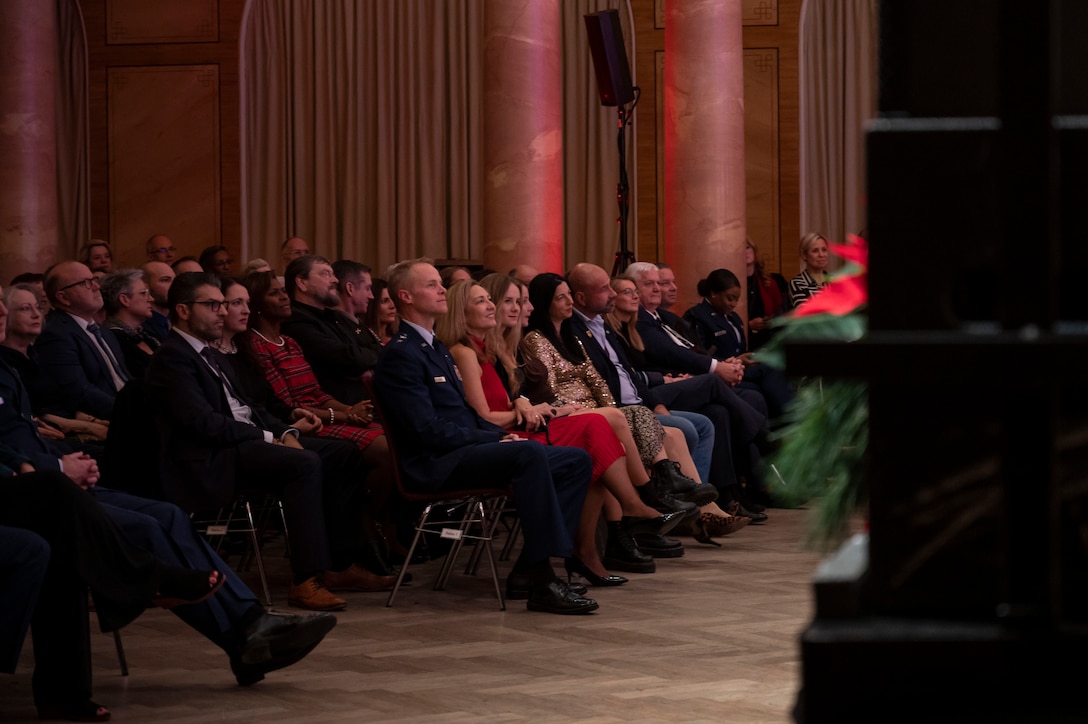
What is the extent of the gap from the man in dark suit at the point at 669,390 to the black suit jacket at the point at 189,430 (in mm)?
2495

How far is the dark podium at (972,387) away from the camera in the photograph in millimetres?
1398

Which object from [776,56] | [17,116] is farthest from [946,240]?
[776,56]

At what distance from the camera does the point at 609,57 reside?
396 inches

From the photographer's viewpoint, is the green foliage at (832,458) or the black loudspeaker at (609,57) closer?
the green foliage at (832,458)

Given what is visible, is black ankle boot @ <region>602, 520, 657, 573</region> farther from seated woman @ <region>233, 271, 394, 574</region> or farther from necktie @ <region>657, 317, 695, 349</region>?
necktie @ <region>657, 317, 695, 349</region>

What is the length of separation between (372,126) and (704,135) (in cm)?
450

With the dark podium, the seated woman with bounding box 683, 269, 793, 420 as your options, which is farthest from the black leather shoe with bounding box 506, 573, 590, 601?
the dark podium

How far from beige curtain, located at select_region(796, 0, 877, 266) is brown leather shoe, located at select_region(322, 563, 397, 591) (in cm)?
886

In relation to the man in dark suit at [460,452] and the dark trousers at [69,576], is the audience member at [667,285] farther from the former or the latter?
the dark trousers at [69,576]

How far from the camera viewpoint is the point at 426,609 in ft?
19.4

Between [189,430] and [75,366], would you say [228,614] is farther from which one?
[75,366]

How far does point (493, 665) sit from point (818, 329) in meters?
3.26

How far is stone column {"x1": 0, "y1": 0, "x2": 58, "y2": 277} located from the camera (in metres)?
10.0

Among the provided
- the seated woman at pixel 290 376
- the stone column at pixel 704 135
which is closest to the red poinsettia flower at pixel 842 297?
the seated woman at pixel 290 376
